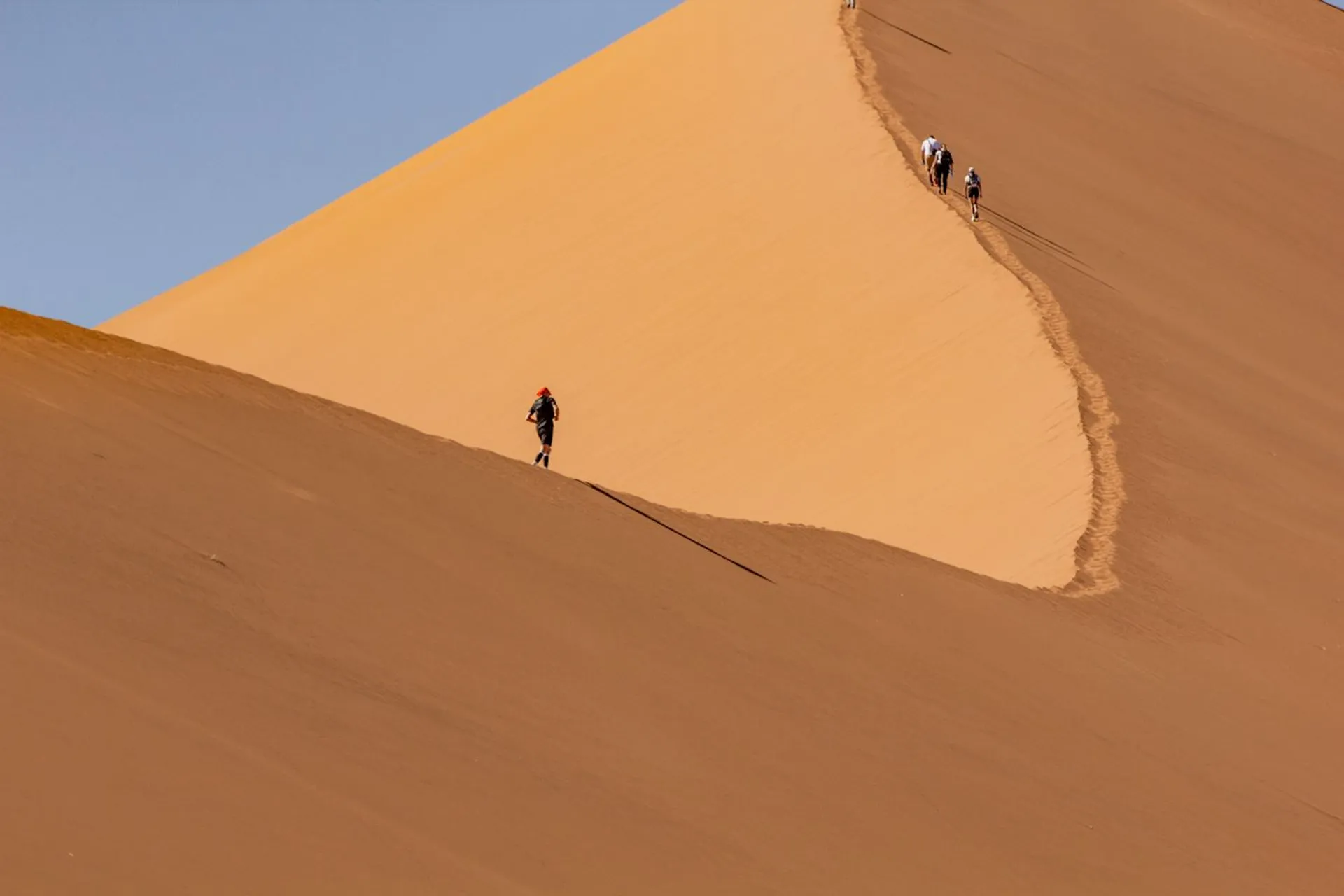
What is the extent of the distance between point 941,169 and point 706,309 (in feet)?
8.88

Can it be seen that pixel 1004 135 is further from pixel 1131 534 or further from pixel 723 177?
pixel 1131 534

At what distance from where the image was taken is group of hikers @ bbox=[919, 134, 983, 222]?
1947 cm

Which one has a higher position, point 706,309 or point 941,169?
point 941,169

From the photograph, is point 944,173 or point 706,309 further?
point 706,309

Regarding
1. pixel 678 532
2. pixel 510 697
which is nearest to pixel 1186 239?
pixel 678 532

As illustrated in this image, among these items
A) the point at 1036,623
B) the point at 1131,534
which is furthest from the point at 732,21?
the point at 1036,623

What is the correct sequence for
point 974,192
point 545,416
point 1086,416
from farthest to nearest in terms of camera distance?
point 974,192, point 1086,416, point 545,416

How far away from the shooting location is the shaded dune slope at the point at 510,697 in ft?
21.3

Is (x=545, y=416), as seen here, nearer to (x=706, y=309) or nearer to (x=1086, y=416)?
(x=1086, y=416)

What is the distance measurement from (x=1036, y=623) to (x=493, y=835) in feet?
18.2

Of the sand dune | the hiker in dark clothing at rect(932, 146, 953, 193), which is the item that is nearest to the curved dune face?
the hiker in dark clothing at rect(932, 146, 953, 193)

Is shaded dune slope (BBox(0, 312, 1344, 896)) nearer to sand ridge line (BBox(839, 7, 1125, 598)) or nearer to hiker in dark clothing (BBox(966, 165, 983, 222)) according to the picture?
sand ridge line (BBox(839, 7, 1125, 598))

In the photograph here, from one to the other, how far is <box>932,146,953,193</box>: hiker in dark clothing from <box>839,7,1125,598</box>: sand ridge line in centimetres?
31

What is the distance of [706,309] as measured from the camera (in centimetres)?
2075
